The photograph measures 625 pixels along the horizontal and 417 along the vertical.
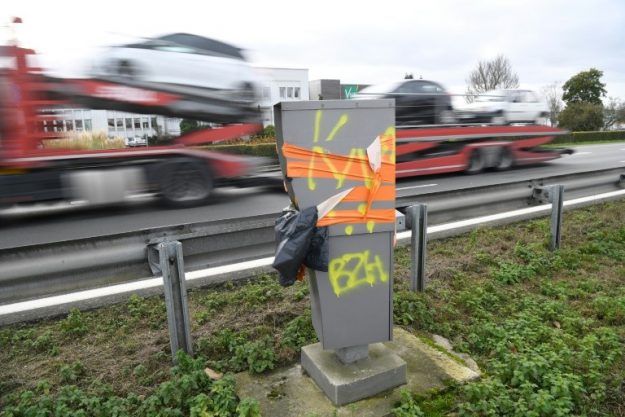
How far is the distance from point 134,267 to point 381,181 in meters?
1.80

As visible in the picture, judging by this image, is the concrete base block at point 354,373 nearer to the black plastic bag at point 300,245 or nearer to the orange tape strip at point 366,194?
the black plastic bag at point 300,245

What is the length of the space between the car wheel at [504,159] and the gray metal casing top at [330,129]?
12.4m

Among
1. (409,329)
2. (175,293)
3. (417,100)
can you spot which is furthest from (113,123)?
(417,100)

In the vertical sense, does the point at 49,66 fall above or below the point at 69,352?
above

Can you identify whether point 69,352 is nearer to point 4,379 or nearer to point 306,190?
point 4,379

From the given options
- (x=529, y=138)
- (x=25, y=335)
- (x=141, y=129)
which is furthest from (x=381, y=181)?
(x=529, y=138)

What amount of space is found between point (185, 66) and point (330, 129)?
243 inches

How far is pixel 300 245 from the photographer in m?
2.47

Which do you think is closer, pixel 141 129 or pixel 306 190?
pixel 306 190

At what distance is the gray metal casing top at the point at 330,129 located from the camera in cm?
248

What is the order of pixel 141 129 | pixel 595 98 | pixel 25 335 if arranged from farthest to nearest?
pixel 595 98
pixel 141 129
pixel 25 335

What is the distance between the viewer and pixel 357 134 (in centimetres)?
256

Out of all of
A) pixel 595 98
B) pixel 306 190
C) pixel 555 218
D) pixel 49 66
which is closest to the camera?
pixel 306 190

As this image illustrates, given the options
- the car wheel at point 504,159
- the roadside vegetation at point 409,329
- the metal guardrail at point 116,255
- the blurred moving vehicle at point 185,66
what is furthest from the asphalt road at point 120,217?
the car wheel at point 504,159
